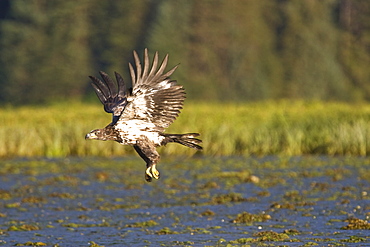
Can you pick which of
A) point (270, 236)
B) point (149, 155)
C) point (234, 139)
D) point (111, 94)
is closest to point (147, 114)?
point (149, 155)

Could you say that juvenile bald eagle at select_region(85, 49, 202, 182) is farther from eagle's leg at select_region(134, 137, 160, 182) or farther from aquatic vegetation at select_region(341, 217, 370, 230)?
aquatic vegetation at select_region(341, 217, 370, 230)

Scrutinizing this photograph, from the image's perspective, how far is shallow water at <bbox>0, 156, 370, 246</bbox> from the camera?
11344 mm

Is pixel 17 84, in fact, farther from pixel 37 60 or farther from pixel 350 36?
pixel 350 36

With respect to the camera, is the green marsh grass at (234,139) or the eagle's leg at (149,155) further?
the green marsh grass at (234,139)

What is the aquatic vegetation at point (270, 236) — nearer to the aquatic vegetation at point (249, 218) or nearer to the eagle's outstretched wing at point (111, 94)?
the aquatic vegetation at point (249, 218)

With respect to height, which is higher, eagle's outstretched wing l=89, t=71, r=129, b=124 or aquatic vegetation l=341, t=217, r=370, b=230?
eagle's outstretched wing l=89, t=71, r=129, b=124

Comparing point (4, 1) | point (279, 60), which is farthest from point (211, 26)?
point (4, 1)

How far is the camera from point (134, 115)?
1076cm

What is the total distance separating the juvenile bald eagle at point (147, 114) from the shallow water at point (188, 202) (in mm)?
1185

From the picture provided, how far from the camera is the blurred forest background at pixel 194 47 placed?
5816 centimetres

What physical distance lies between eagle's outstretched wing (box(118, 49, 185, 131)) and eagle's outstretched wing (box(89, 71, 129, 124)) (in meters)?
0.29

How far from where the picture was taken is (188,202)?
46.5ft

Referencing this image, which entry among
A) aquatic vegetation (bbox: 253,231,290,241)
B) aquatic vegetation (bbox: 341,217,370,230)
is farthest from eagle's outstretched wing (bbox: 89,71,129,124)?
aquatic vegetation (bbox: 341,217,370,230)

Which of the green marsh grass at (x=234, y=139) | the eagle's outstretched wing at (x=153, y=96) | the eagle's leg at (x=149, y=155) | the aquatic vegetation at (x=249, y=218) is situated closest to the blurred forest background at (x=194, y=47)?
the green marsh grass at (x=234, y=139)
